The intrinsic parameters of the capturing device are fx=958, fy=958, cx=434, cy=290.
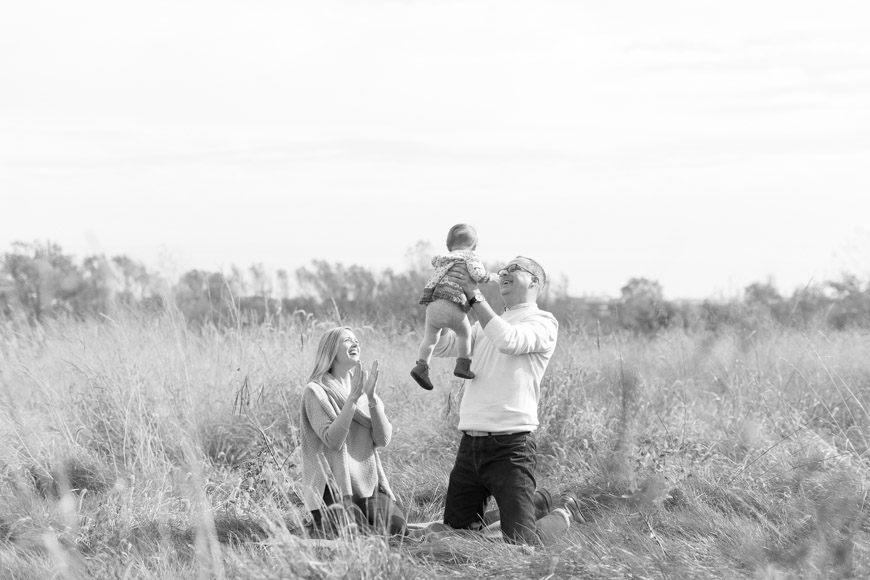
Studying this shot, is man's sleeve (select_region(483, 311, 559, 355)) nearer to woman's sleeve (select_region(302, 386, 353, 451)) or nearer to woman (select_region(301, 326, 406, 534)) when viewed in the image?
woman (select_region(301, 326, 406, 534))

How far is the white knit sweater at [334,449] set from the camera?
5.31m

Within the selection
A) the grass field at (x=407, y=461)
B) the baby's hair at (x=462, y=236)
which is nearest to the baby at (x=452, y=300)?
the baby's hair at (x=462, y=236)

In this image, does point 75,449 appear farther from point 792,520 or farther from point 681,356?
point 681,356

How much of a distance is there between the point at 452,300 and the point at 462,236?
15.6 inches

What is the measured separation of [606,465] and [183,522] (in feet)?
9.24

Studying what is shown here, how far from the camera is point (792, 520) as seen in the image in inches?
212

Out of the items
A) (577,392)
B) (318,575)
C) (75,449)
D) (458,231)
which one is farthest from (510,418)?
(75,449)

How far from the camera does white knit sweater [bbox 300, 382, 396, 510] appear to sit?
5.31 m

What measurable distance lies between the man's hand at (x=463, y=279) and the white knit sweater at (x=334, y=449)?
871 mm

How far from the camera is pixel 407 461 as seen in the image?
7344 millimetres

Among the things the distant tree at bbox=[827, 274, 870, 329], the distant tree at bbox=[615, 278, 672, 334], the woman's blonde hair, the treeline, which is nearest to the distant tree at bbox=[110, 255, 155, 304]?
the treeline

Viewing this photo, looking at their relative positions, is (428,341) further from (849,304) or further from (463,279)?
(849,304)

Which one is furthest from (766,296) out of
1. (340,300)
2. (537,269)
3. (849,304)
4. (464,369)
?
(464,369)

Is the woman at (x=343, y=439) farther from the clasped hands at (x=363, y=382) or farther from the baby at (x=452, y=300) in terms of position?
the baby at (x=452, y=300)
